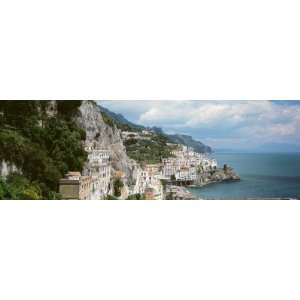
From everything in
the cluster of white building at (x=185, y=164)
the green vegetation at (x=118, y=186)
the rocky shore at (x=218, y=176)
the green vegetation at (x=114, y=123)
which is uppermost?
the green vegetation at (x=114, y=123)

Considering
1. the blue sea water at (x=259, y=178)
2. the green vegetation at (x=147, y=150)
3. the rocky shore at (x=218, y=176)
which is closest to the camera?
the blue sea water at (x=259, y=178)

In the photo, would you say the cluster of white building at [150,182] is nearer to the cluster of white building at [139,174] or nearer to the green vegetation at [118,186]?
the cluster of white building at [139,174]

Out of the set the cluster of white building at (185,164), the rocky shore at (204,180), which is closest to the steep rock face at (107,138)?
the cluster of white building at (185,164)

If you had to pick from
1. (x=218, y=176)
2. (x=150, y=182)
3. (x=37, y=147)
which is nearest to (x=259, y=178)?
(x=218, y=176)

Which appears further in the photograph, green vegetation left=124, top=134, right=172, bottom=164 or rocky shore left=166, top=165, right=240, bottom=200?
green vegetation left=124, top=134, right=172, bottom=164

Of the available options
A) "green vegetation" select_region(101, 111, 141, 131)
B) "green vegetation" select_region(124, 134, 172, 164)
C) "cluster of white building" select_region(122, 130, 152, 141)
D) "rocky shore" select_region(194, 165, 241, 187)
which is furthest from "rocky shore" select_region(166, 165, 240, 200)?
"green vegetation" select_region(101, 111, 141, 131)

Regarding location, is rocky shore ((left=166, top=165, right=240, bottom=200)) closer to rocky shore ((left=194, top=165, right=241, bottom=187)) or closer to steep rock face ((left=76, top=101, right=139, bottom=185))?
rocky shore ((left=194, top=165, right=241, bottom=187))
